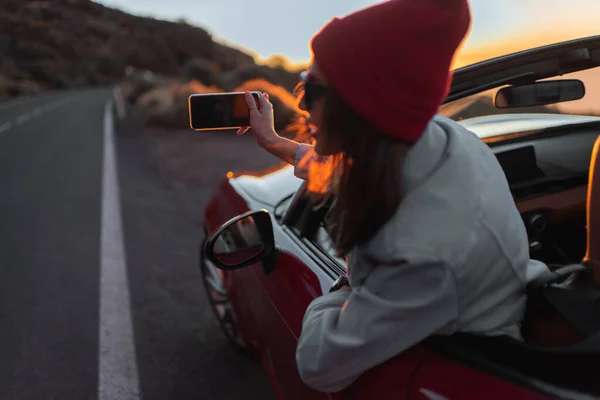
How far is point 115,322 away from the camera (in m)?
3.67

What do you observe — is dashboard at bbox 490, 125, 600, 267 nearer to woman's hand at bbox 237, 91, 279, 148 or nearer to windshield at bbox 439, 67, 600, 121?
windshield at bbox 439, 67, 600, 121

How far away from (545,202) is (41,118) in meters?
20.9

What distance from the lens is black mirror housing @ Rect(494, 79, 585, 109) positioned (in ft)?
6.91

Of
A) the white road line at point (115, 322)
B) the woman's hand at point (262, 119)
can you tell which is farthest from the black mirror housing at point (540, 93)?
the white road line at point (115, 322)

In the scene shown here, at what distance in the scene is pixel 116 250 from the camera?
507 cm

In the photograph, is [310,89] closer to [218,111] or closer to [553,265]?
[218,111]

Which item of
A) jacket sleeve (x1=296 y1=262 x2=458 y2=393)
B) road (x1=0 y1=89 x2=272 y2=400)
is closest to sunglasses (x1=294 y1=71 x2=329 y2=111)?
jacket sleeve (x1=296 y1=262 x2=458 y2=393)

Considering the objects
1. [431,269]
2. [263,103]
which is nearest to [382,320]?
[431,269]

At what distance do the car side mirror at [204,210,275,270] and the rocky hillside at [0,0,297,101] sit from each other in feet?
79.9

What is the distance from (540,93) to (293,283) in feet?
4.05

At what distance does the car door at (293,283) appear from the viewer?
1.88 m

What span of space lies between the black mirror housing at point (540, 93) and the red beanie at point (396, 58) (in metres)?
1.02

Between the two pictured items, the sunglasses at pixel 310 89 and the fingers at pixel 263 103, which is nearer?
the sunglasses at pixel 310 89

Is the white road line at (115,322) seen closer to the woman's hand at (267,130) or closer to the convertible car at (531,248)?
the convertible car at (531,248)
